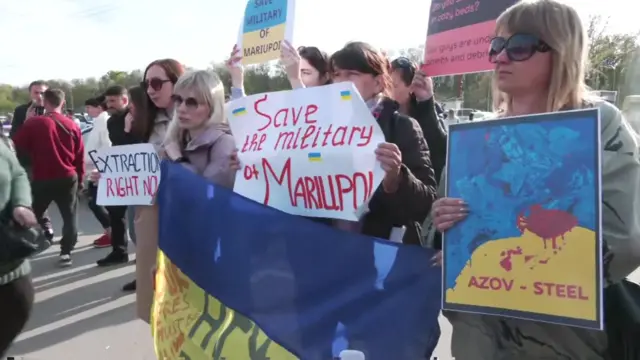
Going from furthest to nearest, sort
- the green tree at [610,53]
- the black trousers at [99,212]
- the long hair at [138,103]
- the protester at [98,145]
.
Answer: the green tree at [610,53] < the black trousers at [99,212] < the protester at [98,145] < the long hair at [138,103]

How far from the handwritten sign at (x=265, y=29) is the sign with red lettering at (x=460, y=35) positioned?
2.76ft

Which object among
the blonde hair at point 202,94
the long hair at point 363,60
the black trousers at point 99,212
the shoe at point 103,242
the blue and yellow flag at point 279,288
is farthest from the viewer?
the shoe at point 103,242

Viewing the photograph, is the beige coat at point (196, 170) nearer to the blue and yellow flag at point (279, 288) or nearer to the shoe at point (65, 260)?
the blue and yellow flag at point (279, 288)

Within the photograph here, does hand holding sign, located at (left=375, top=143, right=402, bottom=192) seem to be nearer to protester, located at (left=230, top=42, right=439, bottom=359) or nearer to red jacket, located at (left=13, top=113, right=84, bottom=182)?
protester, located at (left=230, top=42, right=439, bottom=359)

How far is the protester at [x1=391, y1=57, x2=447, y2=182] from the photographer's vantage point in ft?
11.5

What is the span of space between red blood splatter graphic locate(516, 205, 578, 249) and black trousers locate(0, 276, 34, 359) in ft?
7.83

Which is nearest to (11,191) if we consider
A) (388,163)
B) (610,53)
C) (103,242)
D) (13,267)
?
(13,267)

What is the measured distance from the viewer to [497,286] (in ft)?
4.95

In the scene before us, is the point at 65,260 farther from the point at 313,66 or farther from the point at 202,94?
the point at 202,94

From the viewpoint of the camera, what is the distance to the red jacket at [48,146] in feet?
20.9

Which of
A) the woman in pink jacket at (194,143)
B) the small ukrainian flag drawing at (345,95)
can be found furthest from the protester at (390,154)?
the woman in pink jacket at (194,143)

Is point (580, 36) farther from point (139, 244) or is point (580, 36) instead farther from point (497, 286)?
point (139, 244)

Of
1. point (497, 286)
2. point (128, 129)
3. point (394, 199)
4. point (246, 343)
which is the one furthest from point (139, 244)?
point (128, 129)

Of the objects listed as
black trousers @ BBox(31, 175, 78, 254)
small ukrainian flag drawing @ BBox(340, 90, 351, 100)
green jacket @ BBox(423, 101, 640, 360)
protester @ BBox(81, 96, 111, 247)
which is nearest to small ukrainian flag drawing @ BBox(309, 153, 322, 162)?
small ukrainian flag drawing @ BBox(340, 90, 351, 100)
